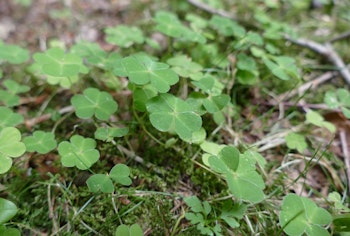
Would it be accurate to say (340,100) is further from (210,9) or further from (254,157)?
(210,9)

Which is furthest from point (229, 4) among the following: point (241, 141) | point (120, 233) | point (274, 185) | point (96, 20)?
point (120, 233)

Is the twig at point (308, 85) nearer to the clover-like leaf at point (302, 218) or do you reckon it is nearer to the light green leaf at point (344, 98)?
the light green leaf at point (344, 98)

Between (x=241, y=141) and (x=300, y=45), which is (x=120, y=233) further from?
(x=300, y=45)

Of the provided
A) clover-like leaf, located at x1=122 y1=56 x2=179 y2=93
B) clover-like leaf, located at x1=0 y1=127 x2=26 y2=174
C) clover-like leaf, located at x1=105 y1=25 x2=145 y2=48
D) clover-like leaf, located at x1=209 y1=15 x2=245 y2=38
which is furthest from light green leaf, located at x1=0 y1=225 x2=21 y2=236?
clover-like leaf, located at x1=209 y1=15 x2=245 y2=38

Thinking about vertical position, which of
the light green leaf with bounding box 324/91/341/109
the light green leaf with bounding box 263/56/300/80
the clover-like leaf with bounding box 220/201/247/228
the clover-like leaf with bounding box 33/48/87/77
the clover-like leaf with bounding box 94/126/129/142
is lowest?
the clover-like leaf with bounding box 220/201/247/228

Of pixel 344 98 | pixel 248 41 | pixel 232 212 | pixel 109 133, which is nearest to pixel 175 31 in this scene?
pixel 248 41

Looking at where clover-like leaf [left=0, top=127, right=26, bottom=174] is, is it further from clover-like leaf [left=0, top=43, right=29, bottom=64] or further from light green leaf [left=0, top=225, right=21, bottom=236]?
clover-like leaf [left=0, top=43, right=29, bottom=64]

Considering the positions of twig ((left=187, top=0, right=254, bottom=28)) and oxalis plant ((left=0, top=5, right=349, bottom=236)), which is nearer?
oxalis plant ((left=0, top=5, right=349, bottom=236))
